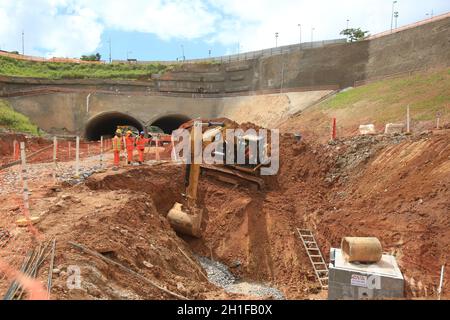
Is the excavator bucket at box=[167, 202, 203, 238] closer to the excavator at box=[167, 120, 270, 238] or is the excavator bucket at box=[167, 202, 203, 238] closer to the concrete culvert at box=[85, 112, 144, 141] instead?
the excavator at box=[167, 120, 270, 238]

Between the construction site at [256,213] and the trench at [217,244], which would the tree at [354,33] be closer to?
the construction site at [256,213]

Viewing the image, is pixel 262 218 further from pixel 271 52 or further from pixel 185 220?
pixel 271 52

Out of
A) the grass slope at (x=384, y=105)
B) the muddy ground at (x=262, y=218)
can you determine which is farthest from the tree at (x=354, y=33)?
the muddy ground at (x=262, y=218)

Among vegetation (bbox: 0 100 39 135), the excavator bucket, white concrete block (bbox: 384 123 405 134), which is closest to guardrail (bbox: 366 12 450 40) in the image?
white concrete block (bbox: 384 123 405 134)

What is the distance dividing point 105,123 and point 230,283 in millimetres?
31429

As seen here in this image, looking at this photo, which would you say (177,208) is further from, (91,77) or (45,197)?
(91,77)

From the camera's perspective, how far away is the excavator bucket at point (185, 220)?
419 inches

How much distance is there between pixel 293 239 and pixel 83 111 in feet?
86.5

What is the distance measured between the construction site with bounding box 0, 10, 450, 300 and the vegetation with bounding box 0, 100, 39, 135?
20.5 ft

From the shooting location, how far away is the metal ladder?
9.88m

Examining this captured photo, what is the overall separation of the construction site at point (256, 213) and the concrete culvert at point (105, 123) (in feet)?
38.2

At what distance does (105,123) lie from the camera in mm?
38062

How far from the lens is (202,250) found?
36.7 ft
